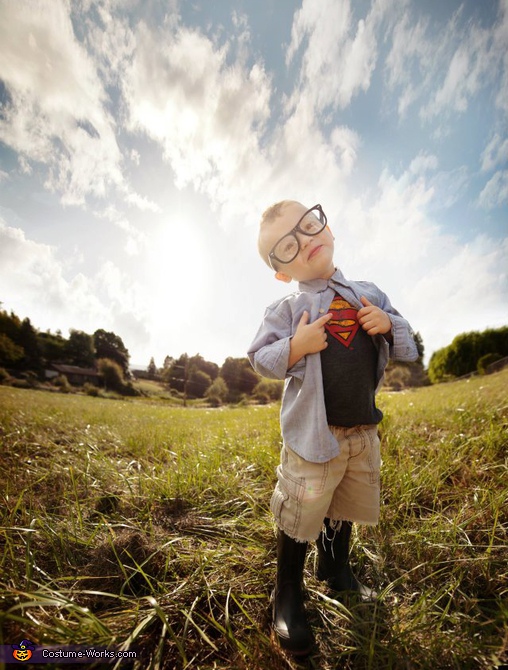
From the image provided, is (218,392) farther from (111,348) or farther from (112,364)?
(111,348)

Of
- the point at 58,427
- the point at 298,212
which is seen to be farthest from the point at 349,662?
the point at 58,427

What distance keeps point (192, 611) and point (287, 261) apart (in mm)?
1893

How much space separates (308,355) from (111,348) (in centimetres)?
4329

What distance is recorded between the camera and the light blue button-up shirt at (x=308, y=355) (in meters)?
1.40

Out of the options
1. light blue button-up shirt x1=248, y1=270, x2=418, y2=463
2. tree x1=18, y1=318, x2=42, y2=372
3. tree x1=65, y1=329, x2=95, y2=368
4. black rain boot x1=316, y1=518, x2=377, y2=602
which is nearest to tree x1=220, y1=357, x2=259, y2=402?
tree x1=65, y1=329, x2=95, y2=368

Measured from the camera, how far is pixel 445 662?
1.02 meters

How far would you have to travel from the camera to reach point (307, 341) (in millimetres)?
1469

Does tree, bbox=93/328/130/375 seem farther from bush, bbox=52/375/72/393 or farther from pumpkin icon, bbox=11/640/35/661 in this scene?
pumpkin icon, bbox=11/640/35/661

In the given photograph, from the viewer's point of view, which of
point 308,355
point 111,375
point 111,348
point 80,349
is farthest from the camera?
point 111,348

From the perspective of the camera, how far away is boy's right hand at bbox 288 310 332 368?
147 centimetres

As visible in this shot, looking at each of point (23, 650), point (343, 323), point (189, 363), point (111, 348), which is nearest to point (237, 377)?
point (189, 363)

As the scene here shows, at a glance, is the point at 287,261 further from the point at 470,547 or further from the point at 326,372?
the point at 470,547

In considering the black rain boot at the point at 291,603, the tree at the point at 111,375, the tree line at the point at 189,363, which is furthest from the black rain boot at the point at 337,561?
the tree at the point at 111,375

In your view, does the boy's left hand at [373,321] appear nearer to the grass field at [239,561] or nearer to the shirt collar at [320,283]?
the shirt collar at [320,283]
